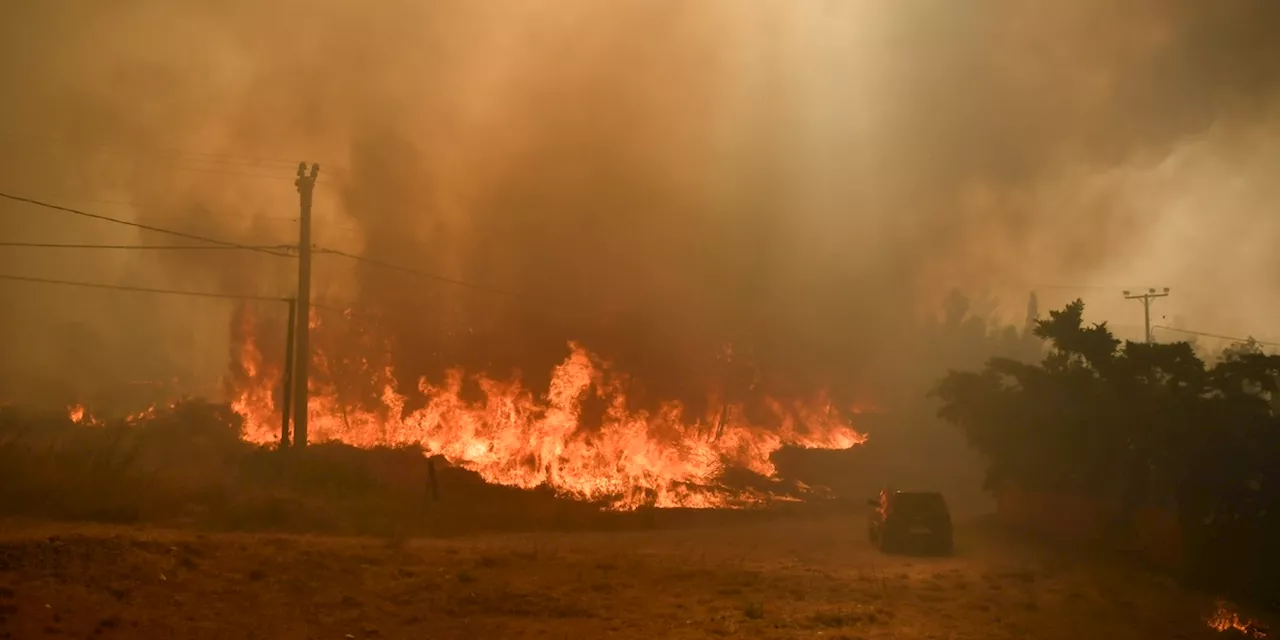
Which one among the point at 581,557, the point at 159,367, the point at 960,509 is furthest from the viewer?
the point at 159,367

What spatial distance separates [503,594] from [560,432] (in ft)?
85.2

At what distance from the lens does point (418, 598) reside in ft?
49.5

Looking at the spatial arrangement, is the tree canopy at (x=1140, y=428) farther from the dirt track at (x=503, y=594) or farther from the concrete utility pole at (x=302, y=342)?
the concrete utility pole at (x=302, y=342)

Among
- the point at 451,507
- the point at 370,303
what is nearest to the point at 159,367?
the point at 370,303

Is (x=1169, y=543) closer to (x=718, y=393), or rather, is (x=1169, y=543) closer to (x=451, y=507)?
(x=451, y=507)

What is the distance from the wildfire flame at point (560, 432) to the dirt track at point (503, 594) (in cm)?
1668

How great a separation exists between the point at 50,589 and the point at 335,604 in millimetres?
3705

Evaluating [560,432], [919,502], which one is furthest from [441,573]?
[560,432]

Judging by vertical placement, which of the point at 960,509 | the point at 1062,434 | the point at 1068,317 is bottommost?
the point at 960,509

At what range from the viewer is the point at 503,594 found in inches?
620

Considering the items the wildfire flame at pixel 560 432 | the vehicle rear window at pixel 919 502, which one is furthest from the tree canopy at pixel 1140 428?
the wildfire flame at pixel 560 432

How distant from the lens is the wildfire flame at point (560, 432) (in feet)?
130

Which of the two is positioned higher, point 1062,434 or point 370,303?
point 370,303

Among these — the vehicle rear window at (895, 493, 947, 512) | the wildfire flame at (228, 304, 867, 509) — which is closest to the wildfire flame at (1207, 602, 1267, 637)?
the vehicle rear window at (895, 493, 947, 512)
